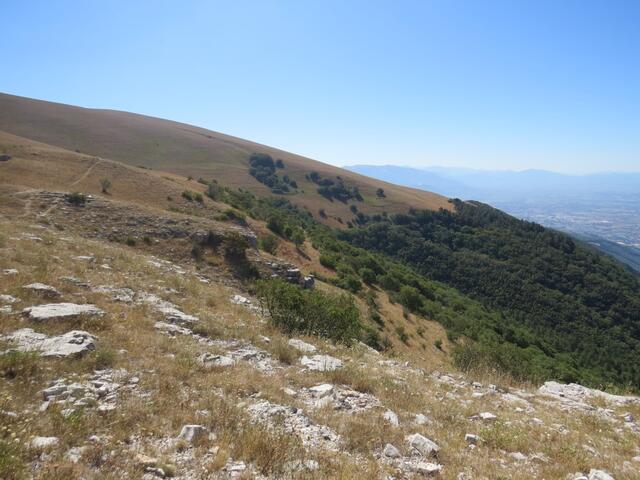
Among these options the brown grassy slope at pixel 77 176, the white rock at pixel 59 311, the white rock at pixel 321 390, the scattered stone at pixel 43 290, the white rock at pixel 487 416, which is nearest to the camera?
the white rock at pixel 487 416

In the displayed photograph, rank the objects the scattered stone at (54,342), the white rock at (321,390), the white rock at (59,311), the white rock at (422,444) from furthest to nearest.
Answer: the white rock at (59,311) → the white rock at (321,390) → the scattered stone at (54,342) → the white rock at (422,444)

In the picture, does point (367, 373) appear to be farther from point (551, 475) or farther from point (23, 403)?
point (23, 403)

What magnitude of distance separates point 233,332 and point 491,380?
680 cm

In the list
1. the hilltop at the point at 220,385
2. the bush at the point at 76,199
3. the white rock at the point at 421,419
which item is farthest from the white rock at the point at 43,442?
the bush at the point at 76,199

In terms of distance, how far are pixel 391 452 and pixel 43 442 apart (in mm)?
4136

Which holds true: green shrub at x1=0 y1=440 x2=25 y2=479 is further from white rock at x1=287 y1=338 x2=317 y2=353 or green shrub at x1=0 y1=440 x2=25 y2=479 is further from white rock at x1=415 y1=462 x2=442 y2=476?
white rock at x1=287 y1=338 x2=317 y2=353

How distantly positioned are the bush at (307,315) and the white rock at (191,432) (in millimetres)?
6061

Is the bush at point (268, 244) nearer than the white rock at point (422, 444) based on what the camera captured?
No

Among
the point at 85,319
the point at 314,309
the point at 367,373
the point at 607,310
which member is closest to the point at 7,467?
the point at 85,319

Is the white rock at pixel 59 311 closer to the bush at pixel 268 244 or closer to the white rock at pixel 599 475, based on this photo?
the white rock at pixel 599 475

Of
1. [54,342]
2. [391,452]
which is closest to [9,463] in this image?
[54,342]

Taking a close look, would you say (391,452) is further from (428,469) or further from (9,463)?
(9,463)

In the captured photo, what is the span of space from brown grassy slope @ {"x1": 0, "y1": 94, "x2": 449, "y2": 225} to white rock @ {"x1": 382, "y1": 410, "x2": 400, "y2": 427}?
75219 mm

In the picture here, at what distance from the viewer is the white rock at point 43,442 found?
367 centimetres
